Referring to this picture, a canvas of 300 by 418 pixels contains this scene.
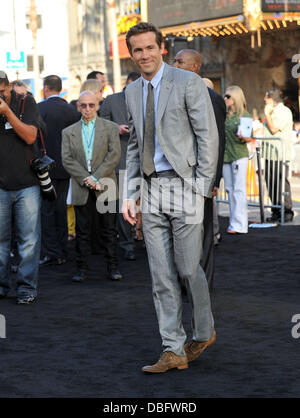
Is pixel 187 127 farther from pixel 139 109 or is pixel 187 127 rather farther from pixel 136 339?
pixel 136 339

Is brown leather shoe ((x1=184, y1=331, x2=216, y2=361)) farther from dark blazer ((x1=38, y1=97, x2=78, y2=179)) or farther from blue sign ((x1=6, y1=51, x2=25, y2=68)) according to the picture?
blue sign ((x1=6, y1=51, x2=25, y2=68))

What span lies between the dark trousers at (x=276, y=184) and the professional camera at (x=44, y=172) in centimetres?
605

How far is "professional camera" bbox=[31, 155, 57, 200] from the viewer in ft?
25.8

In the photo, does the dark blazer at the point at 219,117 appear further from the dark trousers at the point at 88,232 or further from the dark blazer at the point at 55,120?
the dark blazer at the point at 55,120

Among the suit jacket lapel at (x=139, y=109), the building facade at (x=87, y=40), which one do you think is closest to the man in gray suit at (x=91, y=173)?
the suit jacket lapel at (x=139, y=109)

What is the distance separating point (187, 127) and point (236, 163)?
6783 millimetres

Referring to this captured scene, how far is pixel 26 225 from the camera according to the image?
798 centimetres

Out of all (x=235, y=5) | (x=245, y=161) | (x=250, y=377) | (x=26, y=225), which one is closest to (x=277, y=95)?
(x=245, y=161)

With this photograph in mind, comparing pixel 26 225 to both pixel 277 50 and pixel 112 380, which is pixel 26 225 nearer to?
pixel 112 380

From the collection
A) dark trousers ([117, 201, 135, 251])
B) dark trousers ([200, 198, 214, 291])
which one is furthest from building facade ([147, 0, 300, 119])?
dark trousers ([200, 198, 214, 291])

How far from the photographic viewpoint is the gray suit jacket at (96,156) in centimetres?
926

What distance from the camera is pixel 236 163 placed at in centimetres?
1223

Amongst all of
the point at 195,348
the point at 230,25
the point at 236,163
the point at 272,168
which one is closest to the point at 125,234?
A: the point at 236,163
